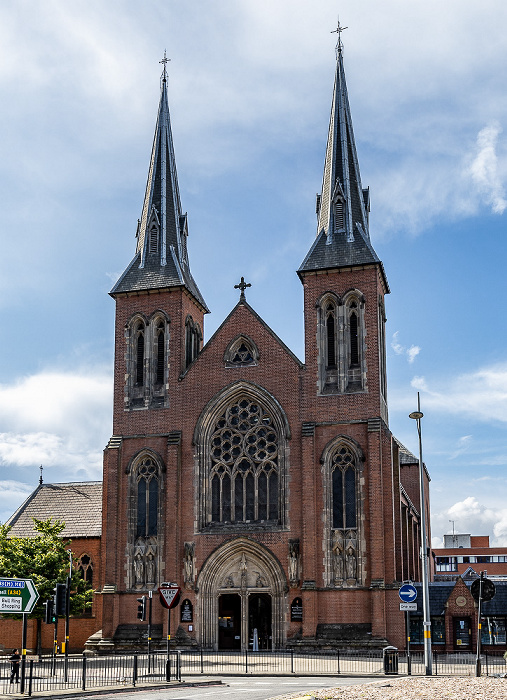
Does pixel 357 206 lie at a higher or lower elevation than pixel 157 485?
higher

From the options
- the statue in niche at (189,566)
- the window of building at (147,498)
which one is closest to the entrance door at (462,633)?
the statue in niche at (189,566)

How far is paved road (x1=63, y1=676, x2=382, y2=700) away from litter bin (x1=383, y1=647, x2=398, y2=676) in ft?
2.52

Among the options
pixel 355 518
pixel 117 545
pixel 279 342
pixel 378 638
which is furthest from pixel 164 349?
pixel 378 638

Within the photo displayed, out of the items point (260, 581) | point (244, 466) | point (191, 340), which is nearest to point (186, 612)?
point (260, 581)

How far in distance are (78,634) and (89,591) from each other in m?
3.89

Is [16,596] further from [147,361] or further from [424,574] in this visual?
[147,361]

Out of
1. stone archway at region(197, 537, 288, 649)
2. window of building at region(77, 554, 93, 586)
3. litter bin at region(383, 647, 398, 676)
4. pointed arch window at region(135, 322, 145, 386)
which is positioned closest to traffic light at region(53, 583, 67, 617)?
litter bin at region(383, 647, 398, 676)

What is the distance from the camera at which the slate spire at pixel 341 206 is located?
149ft

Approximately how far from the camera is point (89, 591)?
149ft

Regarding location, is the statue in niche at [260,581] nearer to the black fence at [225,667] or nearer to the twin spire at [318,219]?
the black fence at [225,667]

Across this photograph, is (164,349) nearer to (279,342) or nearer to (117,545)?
(279,342)

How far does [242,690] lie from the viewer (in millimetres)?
24781

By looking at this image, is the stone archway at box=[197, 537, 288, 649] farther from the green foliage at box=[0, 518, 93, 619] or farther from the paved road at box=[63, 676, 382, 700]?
the paved road at box=[63, 676, 382, 700]

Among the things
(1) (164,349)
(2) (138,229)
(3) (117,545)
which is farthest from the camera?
(2) (138,229)
